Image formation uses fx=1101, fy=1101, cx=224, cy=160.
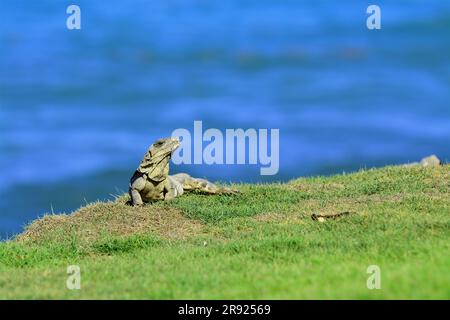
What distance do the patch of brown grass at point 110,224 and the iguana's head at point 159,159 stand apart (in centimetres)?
64

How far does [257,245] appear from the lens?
42.9ft

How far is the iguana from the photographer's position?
16.4 meters

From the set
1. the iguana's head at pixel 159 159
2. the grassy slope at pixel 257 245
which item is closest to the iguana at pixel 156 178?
the iguana's head at pixel 159 159

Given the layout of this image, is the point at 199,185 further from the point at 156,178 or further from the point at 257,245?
the point at 257,245

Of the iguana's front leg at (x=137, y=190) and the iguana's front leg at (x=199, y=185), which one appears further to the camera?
the iguana's front leg at (x=199, y=185)

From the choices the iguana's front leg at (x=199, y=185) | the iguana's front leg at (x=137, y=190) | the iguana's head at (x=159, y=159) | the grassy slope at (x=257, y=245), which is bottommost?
the grassy slope at (x=257, y=245)

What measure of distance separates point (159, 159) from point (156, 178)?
32 centimetres

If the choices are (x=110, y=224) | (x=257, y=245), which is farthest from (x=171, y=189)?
(x=257, y=245)

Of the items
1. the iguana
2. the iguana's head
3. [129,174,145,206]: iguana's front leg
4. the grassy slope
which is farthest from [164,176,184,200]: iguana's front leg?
[129,174,145,206]: iguana's front leg

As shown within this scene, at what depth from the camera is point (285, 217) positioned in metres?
15.0

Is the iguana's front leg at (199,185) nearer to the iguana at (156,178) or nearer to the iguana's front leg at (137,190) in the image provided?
the iguana at (156,178)

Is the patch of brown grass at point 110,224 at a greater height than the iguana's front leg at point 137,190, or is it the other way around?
the iguana's front leg at point 137,190

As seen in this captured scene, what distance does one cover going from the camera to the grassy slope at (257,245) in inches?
425
